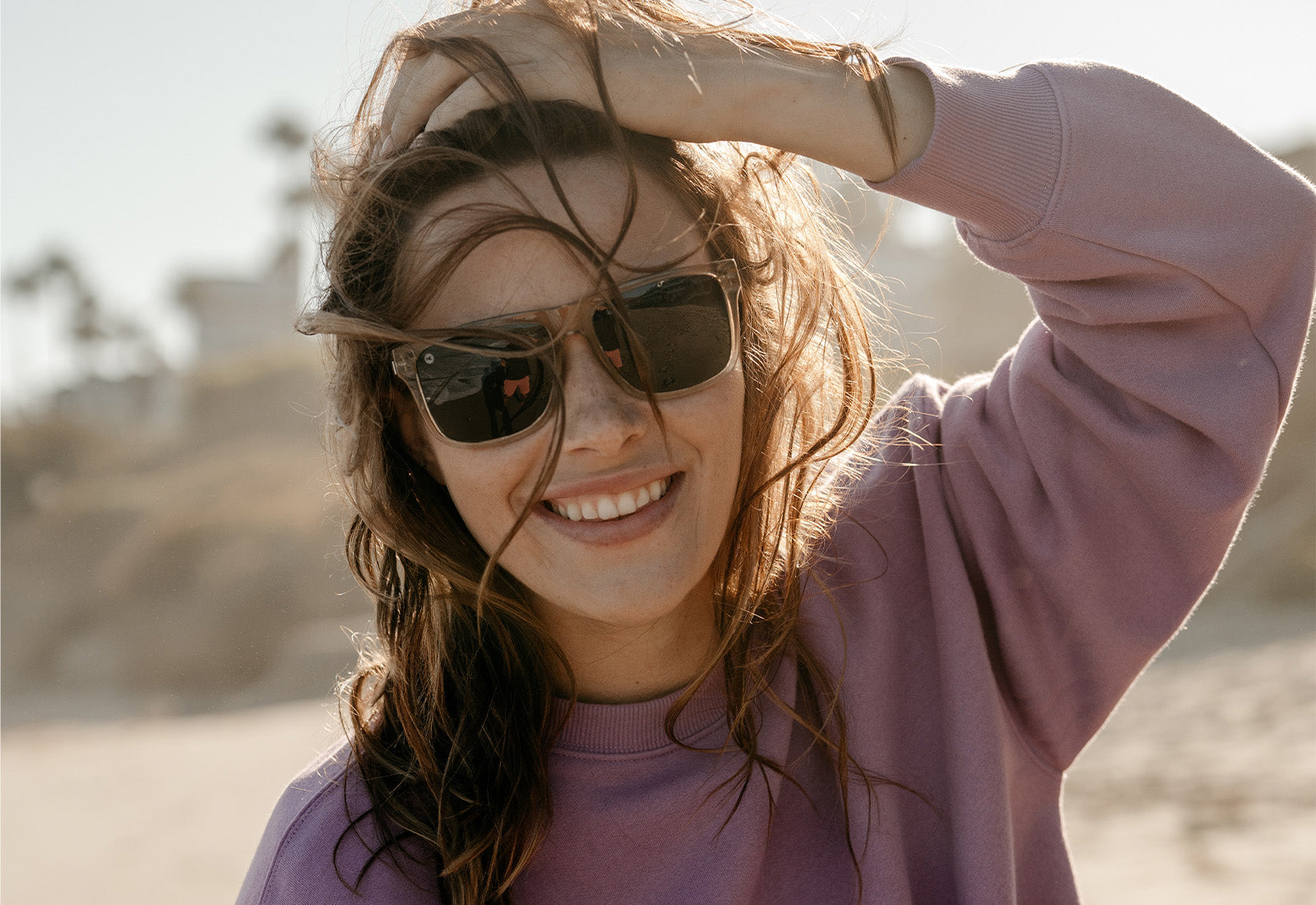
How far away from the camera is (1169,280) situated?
1.74m

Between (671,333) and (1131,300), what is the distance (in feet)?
2.67

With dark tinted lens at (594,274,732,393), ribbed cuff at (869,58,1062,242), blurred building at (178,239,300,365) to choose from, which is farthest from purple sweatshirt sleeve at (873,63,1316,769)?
blurred building at (178,239,300,365)

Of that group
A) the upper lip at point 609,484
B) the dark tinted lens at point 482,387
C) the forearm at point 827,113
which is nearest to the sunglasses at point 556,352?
the dark tinted lens at point 482,387

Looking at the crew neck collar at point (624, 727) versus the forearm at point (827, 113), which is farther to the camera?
the crew neck collar at point (624, 727)

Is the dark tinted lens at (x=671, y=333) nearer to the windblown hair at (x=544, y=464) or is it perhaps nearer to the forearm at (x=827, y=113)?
the windblown hair at (x=544, y=464)

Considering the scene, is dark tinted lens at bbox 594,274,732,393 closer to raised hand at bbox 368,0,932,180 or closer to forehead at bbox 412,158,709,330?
forehead at bbox 412,158,709,330

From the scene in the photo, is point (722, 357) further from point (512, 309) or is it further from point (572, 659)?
point (572, 659)

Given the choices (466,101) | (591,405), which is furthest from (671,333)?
(466,101)

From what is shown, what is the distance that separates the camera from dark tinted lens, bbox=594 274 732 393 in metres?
1.71

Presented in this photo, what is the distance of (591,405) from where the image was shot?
5.66 ft

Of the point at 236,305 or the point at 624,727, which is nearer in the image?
the point at 624,727

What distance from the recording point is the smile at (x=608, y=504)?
5.91 feet

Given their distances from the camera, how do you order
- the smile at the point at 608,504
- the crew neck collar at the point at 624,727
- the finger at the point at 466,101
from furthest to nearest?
the crew neck collar at the point at 624,727
the smile at the point at 608,504
the finger at the point at 466,101

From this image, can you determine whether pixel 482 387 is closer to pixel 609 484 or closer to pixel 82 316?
pixel 609 484
